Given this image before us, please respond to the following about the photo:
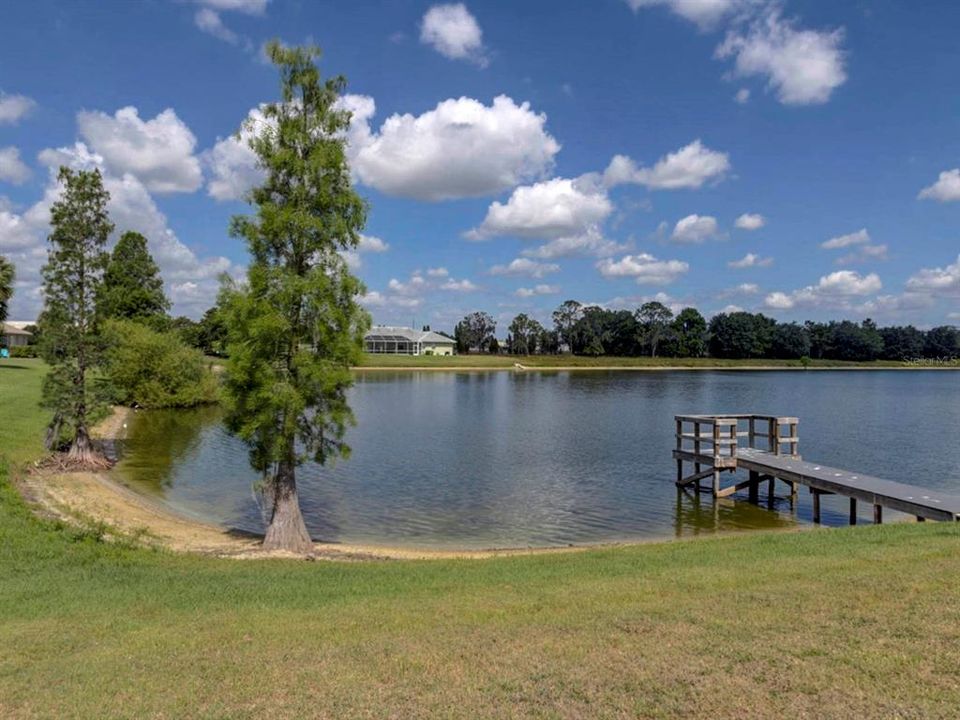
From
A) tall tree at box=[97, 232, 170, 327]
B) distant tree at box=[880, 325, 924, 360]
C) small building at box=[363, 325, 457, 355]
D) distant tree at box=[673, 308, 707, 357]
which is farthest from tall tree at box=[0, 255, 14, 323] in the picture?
distant tree at box=[880, 325, 924, 360]

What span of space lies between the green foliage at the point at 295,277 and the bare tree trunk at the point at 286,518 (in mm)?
593

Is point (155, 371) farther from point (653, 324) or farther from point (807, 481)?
point (653, 324)

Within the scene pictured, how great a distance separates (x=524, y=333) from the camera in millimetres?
170000

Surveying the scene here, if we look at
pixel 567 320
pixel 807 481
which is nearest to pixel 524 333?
pixel 567 320

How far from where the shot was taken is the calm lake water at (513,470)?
70.3ft

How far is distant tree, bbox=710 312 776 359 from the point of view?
160 meters

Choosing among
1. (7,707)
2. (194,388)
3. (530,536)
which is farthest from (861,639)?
(194,388)

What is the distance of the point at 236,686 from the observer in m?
→ 6.17

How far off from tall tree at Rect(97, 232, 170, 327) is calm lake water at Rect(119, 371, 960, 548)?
1365cm

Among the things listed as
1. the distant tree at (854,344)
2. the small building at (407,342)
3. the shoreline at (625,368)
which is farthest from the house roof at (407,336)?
the distant tree at (854,344)

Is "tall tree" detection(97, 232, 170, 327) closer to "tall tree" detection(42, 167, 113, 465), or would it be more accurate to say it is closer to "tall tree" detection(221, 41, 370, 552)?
"tall tree" detection(42, 167, 113, 465)

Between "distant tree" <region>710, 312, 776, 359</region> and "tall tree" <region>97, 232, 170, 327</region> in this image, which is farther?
A: "distant tree" <region>710, 312, 776, 359</region>

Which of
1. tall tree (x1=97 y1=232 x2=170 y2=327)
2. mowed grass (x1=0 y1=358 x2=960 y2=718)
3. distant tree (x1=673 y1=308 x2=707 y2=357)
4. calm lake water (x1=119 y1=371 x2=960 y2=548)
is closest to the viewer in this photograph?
mowed grass (x1=0 y1=358 x2=960 y2=718)

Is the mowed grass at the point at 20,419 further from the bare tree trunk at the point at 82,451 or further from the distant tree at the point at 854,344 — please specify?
the distant tree at the point at 854,344
